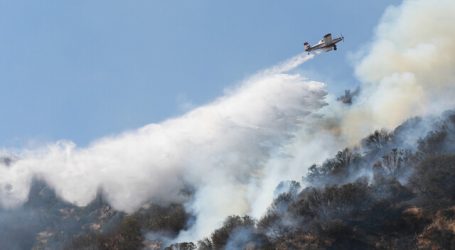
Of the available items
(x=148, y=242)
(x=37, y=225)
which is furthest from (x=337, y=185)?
(x=37, y=225)

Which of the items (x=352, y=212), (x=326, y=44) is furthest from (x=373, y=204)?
(x=326, y=44)

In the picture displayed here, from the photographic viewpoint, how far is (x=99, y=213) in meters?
175

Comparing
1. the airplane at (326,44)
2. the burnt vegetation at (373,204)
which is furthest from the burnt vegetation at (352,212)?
the airplane at (326,44)

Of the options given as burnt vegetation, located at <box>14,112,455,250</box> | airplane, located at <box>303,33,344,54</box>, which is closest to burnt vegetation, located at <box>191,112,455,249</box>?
burnt vegetation, located at <box>14,112,455,250</box>

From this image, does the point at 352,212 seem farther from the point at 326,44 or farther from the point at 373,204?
the point at 326,44

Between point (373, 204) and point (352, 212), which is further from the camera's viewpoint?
point (373, 204)

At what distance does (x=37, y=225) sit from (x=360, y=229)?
104566 mm

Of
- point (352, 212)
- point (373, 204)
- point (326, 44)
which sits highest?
point (326, 44)

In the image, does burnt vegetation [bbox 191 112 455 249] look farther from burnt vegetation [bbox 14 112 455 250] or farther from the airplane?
the airplane

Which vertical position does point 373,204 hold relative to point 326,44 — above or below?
below

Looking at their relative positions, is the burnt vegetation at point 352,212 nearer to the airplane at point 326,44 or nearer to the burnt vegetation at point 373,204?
the burnt vegetation at point 373,204

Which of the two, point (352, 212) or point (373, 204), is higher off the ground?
point (373, 204)

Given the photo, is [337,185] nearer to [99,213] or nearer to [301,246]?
[301,246]

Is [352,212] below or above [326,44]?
below
